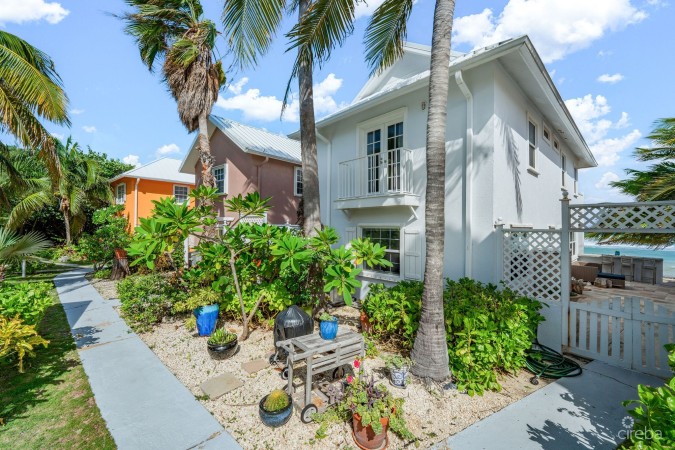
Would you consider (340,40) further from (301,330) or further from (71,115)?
(71,115)

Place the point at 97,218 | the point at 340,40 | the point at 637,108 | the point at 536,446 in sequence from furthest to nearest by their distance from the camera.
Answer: the point at 97,218 < the point at 637,108 < the point at 340,40 < the point at 536,446

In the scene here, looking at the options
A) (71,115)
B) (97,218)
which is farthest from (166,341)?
(97,218)

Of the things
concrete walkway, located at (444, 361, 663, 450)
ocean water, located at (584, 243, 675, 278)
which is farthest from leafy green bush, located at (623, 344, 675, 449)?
ocean water, located at (584, 243, 675, 278)

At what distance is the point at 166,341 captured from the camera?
19.3 ft

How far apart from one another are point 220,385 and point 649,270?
16772 millimetres

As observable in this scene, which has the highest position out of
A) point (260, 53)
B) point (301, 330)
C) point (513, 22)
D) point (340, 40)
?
point (513, 22)

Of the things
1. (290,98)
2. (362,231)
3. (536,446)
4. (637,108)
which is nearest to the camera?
(536,446)

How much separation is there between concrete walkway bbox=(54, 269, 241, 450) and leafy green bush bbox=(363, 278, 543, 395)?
311cm

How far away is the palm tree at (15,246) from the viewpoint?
16.3 ft

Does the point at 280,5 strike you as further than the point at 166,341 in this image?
No

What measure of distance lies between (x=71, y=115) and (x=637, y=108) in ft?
57.8

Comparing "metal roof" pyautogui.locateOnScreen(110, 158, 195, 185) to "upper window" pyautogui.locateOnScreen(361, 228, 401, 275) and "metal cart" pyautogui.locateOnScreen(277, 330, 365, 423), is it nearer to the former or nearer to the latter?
"upper window" pyautogui.locateOnScreen(361, 228, 401, 275)

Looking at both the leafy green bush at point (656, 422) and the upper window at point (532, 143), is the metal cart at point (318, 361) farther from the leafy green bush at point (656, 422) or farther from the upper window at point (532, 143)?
the upper window at point (532, 143)

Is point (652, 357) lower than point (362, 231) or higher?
lower
